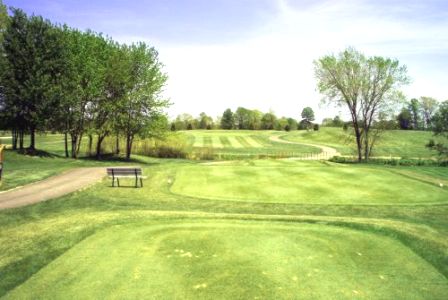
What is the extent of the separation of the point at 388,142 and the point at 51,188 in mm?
82536

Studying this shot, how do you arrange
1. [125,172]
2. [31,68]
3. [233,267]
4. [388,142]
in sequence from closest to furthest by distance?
1. [233,267]
2. [125,172]
3. [31,68]
4. [388,142]

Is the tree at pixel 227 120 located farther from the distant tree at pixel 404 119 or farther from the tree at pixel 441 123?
the tree at pixel 441 123

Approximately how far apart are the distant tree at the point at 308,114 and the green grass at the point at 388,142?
86.3m

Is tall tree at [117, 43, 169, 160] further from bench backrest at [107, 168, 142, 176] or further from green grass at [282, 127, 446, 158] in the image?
green grass at [282, 127, 446, 158]

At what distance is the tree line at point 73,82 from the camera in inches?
1465

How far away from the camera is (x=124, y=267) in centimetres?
891

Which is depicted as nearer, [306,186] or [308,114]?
[306,186]

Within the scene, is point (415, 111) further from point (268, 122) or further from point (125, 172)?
point (125, 172)

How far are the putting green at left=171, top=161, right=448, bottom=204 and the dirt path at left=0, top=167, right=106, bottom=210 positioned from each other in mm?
5682

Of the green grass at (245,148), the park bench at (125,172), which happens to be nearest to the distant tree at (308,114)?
the green grass at (245,148)

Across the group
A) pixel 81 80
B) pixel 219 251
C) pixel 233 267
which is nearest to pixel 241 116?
pixel 81 80

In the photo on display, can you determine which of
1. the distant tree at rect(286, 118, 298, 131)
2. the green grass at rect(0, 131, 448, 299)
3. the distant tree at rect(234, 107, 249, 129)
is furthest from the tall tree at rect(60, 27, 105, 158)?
the distant tree at rect(234, 107, 249, 129)

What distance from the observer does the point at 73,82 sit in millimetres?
38969

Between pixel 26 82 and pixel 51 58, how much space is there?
383 centimetres
